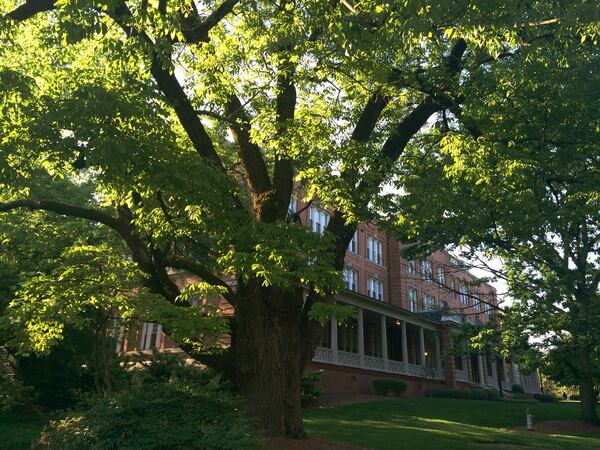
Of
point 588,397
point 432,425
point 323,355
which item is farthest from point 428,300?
point 432,425

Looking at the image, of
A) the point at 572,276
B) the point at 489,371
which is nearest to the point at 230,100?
the point at 572,276

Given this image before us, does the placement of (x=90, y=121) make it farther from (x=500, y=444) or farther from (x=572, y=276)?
(x=572, y=276)

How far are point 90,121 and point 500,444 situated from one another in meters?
12.6

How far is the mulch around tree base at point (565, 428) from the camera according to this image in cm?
2025

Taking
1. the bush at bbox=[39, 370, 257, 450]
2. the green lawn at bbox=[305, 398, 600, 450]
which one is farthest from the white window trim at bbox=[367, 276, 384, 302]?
the bush at bbox=[39, 370, 257, 450]

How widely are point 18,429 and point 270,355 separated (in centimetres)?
731

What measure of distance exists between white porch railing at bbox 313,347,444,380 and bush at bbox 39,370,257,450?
18.2 metres

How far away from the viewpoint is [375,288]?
140 feet

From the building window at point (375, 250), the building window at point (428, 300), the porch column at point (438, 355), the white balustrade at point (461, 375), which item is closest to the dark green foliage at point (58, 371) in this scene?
the building window at point (375, 250)

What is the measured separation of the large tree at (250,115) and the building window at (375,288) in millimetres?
28887

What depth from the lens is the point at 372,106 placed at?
39.7ft

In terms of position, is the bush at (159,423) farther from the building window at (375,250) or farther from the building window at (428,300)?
A: the building window at (428,300)

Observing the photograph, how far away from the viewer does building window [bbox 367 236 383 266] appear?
4252cm

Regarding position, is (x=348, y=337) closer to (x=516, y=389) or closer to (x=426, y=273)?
(x=426, y=273)
